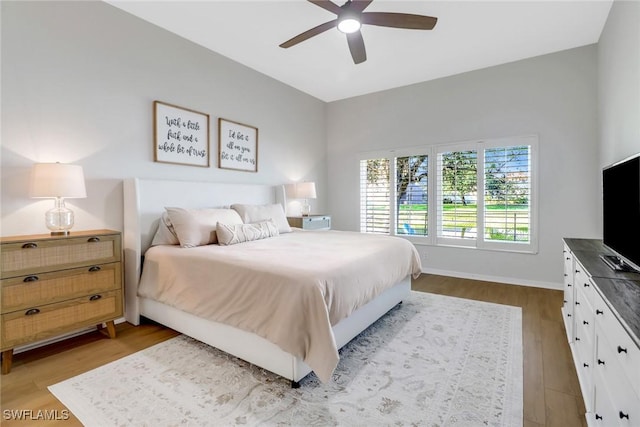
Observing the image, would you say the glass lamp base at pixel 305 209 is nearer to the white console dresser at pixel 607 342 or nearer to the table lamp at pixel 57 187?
the table lamp at pixel 57 187

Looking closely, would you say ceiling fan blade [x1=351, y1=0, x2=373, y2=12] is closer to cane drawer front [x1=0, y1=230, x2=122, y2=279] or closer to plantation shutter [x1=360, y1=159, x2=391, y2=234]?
cane drawer front [x1=0, y1=230, x2=122, y2=279]

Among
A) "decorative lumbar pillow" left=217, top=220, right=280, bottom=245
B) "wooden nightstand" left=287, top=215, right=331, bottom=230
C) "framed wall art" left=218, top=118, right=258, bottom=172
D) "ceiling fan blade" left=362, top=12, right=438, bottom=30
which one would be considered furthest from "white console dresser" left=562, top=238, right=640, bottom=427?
"framed wall art" left=218, top=118, right=258, bottom=172

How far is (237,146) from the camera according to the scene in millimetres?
4113

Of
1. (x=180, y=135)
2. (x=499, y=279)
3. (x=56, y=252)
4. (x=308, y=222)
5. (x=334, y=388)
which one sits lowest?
(x=334, y=388)

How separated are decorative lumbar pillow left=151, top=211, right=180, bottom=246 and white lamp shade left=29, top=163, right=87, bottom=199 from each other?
0.78m

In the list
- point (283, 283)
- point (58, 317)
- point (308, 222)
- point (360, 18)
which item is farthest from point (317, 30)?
point (58, 317)

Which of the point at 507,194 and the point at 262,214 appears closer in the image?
the point at 262,214

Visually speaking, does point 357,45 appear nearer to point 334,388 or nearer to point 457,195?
point 457,195

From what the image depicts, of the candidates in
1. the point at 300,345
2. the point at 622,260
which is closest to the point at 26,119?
the point at 300,345

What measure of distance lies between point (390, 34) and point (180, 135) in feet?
8.49

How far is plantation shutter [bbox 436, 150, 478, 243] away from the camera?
4410 millimetres

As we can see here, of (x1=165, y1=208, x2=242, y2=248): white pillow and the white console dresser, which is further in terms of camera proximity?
(x1=165, y1=208, x2=242, y2=248): white pillow

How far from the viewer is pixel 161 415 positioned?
5.44 feet

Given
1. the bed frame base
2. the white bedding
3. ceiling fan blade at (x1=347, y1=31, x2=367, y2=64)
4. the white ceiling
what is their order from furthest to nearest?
1. the white ceiling
2. ceiling fan blade at (x1=347, y1=31, x2=367, y2=64)
3. the bed frame base
4. the white bedding
